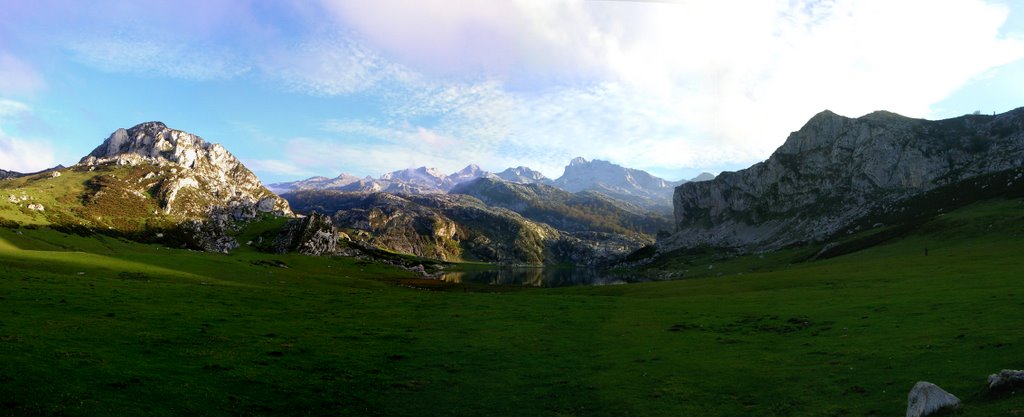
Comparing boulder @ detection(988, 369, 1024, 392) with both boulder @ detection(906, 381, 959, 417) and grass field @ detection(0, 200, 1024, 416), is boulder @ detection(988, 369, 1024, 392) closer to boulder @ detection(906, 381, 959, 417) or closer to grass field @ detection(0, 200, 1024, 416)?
grass field @ detection(0, 200, 1024, 416)

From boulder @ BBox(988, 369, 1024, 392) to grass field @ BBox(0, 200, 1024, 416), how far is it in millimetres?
818

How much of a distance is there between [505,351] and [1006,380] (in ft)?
87.1

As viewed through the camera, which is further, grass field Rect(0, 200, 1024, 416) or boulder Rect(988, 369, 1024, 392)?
grass field Rect(0, 200, 1024, 416)

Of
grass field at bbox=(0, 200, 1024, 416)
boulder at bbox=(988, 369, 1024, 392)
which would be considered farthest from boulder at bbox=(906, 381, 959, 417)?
boulder at bbox=(988, 369, 1024, 392)

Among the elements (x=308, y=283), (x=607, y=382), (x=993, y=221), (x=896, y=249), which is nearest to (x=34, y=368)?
(x=607, y=382)

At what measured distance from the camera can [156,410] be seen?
20234 millimetres

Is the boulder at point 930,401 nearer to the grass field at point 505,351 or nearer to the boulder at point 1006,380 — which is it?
the grass field at point 505,351

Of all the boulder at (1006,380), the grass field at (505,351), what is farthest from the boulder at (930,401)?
the boulder at (1006,380)

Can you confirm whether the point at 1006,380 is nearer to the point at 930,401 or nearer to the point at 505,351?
the point at 930,401

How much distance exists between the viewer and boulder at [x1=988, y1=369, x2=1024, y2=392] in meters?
18.3

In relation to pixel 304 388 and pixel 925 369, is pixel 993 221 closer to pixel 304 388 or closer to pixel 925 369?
pixel 925 369

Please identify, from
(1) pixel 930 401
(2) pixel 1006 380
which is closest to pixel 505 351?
(1) pixel 930 401

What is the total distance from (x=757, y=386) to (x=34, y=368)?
115 ft

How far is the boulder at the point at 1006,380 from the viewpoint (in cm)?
1834
